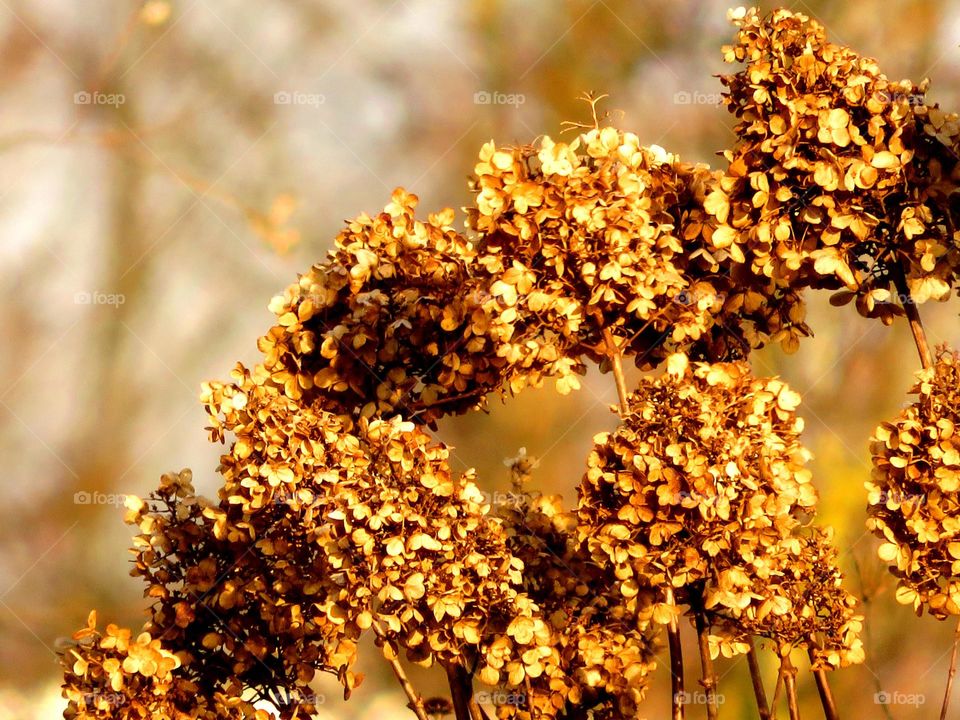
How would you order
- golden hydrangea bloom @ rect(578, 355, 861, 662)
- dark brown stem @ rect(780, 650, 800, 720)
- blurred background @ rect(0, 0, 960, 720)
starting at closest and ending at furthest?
1. golden hydrangea bloom @ rect(578, 355, 861, 662)
2. dark brown stem @ rect(780, 650, 800, 720)
3. blurred background @ rect(0, 0, 960, 720)

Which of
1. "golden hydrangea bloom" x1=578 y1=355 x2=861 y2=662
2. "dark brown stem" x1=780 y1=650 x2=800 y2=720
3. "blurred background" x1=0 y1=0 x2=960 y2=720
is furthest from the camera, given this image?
"blurred background" x1=0 y1=0 x2=960 y2=720

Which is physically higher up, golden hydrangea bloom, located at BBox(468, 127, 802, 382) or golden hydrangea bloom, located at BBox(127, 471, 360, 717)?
golden hydrangea bloom, located at BBox(468, 127, 802, 382)

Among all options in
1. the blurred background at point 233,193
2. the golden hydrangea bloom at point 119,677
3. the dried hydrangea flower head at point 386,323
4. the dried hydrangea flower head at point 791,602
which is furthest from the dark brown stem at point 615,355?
the blurred background at point 233,193

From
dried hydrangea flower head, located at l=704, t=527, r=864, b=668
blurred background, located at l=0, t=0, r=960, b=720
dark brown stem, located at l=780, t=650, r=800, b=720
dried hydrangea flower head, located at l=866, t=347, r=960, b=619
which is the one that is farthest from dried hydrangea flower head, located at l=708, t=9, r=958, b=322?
blurred background, located at l=0, t=0, r=960, b=720

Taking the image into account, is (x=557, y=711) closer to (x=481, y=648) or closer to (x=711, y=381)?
(x=481, y=648)

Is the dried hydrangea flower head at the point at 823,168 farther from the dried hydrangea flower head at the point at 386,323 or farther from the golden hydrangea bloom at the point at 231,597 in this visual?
the golden hydrangea bloom at the point at 231,597

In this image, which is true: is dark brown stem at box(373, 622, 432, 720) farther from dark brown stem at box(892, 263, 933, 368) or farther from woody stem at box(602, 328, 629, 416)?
dark brown stem at box(892, 263, 933, 368)

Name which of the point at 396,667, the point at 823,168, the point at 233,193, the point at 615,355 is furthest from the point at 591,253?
the point at 233,193
